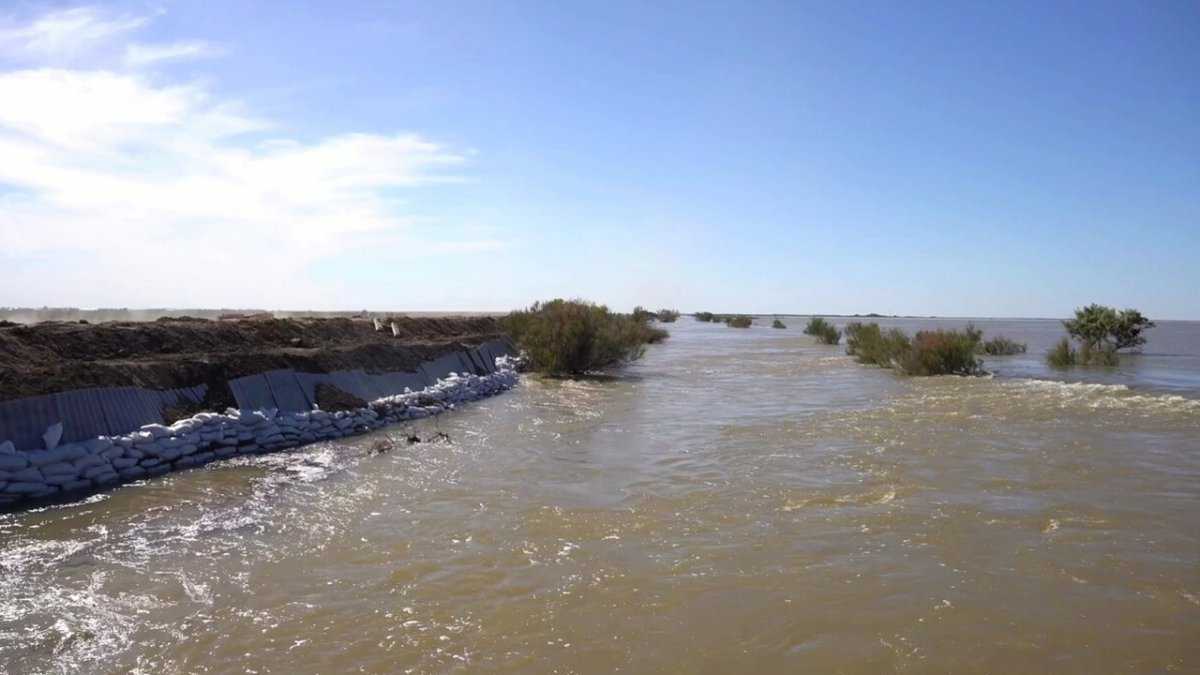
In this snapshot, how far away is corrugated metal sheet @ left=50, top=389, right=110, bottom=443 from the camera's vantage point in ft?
26.4

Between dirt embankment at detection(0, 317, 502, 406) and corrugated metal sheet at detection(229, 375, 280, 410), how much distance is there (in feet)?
0.46

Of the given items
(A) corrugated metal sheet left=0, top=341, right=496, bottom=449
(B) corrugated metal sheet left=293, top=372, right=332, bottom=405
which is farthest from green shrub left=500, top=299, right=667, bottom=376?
(B) corrugated metal sheet left=293, top=372, right=332, bottom=405

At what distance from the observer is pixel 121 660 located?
411cm

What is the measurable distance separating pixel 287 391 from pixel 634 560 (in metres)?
7.86

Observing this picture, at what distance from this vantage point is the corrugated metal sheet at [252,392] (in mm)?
10727

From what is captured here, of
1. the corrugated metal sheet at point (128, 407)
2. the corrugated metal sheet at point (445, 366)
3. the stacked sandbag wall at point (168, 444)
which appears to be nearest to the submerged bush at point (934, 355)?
the corrugated metal sheet at point (445, 366)

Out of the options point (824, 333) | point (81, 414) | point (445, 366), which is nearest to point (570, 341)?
point (445, 366)

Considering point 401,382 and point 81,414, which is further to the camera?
point 401,382

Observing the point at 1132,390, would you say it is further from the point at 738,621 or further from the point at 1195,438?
the point at 738,621

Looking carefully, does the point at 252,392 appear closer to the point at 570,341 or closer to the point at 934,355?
the point at 570,341

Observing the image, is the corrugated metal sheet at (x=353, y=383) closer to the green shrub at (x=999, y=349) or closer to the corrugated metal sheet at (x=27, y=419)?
the corrugated metal sheet at (x=27, y=419)

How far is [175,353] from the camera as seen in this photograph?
11.9 meters

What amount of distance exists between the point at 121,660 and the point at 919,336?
921 inches

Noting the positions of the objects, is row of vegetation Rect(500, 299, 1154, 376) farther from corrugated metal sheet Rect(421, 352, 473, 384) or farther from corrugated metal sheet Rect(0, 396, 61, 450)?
corrugated metal sheet Rect(0, 396, 61, 450)
